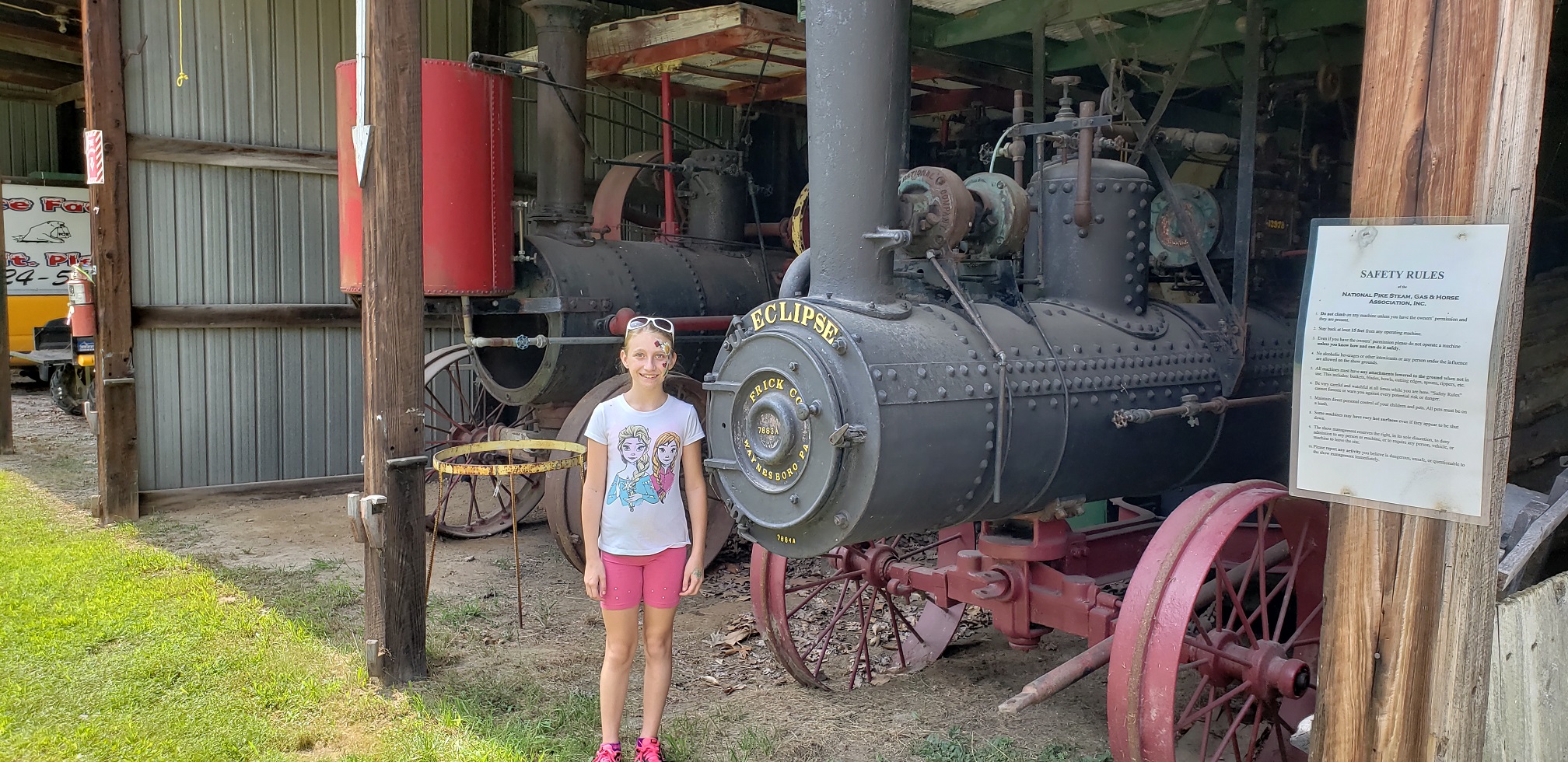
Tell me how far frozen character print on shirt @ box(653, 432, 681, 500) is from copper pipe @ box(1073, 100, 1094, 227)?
63.6 inches

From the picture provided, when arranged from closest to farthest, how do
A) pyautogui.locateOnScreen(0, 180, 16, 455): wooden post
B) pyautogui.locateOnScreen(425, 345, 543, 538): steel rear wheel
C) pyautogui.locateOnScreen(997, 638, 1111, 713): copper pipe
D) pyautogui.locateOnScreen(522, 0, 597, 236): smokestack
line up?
pyautogui.locateOnScreen(997, 638, 1111, 713): copper pipe, pyautogui.locateOnScreen(522, 0, 597, 236): smokestack, pyautogui.locateOnScreen(425, 345, 543, 538): steel rear wheel, pyautogui.locateOnScreen(0, 180, 16, 455): wooden post

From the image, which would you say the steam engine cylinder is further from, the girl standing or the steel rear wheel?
the steel rear wheel

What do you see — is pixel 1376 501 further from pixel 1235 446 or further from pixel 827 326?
pixel 1235 446

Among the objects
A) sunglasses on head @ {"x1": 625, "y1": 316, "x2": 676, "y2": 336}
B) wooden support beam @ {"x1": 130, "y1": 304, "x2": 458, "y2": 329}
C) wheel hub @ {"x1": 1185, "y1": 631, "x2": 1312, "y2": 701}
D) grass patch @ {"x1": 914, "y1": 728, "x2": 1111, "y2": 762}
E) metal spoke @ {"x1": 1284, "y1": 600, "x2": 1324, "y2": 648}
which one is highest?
sunglasses on head @ {"x1": 625, "y1": 316, "x2": 676, "y2": 336}

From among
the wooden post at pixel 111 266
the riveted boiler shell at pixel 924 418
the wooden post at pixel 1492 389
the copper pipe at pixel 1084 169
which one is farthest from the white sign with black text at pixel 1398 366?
the wooden post at pixel 111 266

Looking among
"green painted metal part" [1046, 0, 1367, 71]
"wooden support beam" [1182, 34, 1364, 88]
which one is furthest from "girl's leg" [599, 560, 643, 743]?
"green painted metal part" [1046, 0, 1367, 71]

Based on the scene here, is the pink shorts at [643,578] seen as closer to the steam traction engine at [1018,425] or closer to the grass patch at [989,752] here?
the steam traction engine at [1018,425]

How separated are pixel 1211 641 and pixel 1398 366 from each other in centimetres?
153

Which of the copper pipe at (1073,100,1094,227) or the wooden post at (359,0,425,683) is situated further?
the wooden post at (359,0,425,683)

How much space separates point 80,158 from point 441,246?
532 inches

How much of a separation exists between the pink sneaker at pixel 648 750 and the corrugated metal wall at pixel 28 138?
1648 centimetres

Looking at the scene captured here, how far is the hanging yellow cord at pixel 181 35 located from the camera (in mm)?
6852

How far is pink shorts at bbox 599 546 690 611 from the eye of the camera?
3.23 metres

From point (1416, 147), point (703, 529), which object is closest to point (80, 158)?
point (703, 529)
